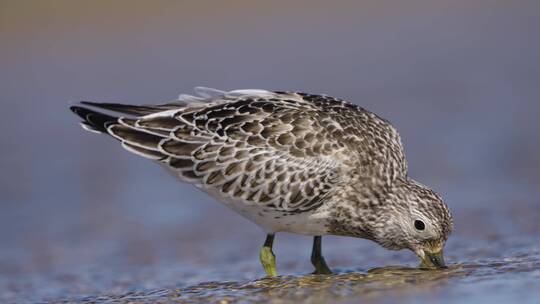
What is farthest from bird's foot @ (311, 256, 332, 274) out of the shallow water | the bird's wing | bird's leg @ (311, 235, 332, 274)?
the bird's wing

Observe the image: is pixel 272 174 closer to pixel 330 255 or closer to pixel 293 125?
pixel 293 125

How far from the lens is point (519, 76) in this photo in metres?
18.0

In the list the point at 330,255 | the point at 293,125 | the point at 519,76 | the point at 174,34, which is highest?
the point at 174,34

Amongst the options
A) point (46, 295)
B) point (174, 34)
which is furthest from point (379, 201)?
point (174, 34)

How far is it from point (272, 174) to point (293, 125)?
1.47ft

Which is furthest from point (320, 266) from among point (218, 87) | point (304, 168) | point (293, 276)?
point (218, 87)

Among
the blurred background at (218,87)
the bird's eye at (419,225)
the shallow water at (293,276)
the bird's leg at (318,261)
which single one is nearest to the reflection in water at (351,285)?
the shallow water at (293,276)

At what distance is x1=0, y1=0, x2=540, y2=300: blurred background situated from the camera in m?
11.3

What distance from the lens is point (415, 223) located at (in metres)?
9.26

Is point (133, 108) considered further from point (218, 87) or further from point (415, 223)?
point (218, 87)

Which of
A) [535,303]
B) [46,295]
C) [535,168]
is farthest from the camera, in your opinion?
[535,168]

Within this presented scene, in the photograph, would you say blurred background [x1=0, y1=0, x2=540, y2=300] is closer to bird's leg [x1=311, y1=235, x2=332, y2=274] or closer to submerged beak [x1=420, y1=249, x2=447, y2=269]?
bird's leg [x1=311, y1=235, x2=332, y2=274]

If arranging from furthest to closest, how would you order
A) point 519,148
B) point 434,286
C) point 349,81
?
point 349,81, point 519,148, point 434,286

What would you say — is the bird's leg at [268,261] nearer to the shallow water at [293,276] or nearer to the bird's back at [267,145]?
the shallow water at [293,276]
